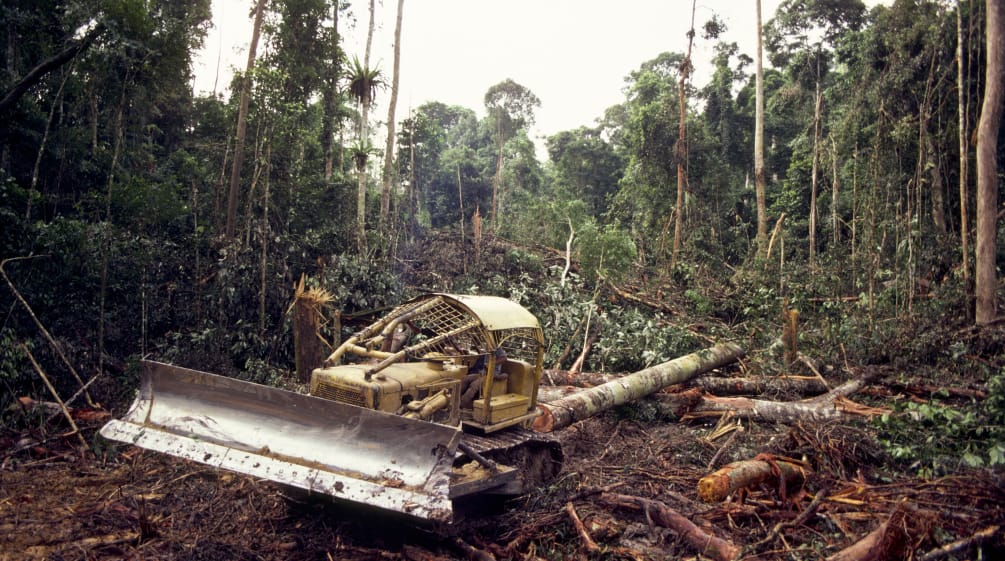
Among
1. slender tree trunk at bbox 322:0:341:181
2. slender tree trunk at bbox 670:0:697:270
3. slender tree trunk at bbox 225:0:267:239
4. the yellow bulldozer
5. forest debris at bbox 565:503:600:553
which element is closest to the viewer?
the yellow bulldozer

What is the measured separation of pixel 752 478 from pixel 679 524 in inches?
52.3

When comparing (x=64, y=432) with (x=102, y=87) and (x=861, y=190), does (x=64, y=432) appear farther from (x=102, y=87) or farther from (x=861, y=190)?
(x=861, y=190)

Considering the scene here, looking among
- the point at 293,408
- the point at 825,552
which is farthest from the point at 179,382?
the point at 825,552

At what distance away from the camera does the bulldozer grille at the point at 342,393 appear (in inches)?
209

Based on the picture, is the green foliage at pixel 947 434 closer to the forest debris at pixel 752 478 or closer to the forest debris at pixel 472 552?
the forest debris at pixel 752 478

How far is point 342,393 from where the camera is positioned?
5441 mm

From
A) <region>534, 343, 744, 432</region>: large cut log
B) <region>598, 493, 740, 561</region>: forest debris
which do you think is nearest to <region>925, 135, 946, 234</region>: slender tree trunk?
<region>534, 343, 744, 432</region>: large cut log

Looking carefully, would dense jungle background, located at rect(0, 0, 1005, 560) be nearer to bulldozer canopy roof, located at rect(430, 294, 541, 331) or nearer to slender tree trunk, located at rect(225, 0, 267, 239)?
slender tree trunk, located at rect(225, 0, 267, 239)

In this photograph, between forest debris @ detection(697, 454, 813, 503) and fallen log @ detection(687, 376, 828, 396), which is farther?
fallen log @ detection(687, 376, 828, 396)

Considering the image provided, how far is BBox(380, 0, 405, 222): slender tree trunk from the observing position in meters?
18.4

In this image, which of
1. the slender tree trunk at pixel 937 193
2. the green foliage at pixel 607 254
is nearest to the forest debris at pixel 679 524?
the green foliage at pixel 607 254

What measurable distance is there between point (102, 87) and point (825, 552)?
1278 centimetres

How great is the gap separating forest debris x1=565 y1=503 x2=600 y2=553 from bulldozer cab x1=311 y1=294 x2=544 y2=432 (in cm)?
108

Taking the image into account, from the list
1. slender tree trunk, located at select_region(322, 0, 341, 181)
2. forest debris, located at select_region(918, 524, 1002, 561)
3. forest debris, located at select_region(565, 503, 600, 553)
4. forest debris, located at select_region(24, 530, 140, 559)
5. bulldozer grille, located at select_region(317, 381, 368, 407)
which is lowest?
forest debris, located at select_region(24, 530, 140, 559)
